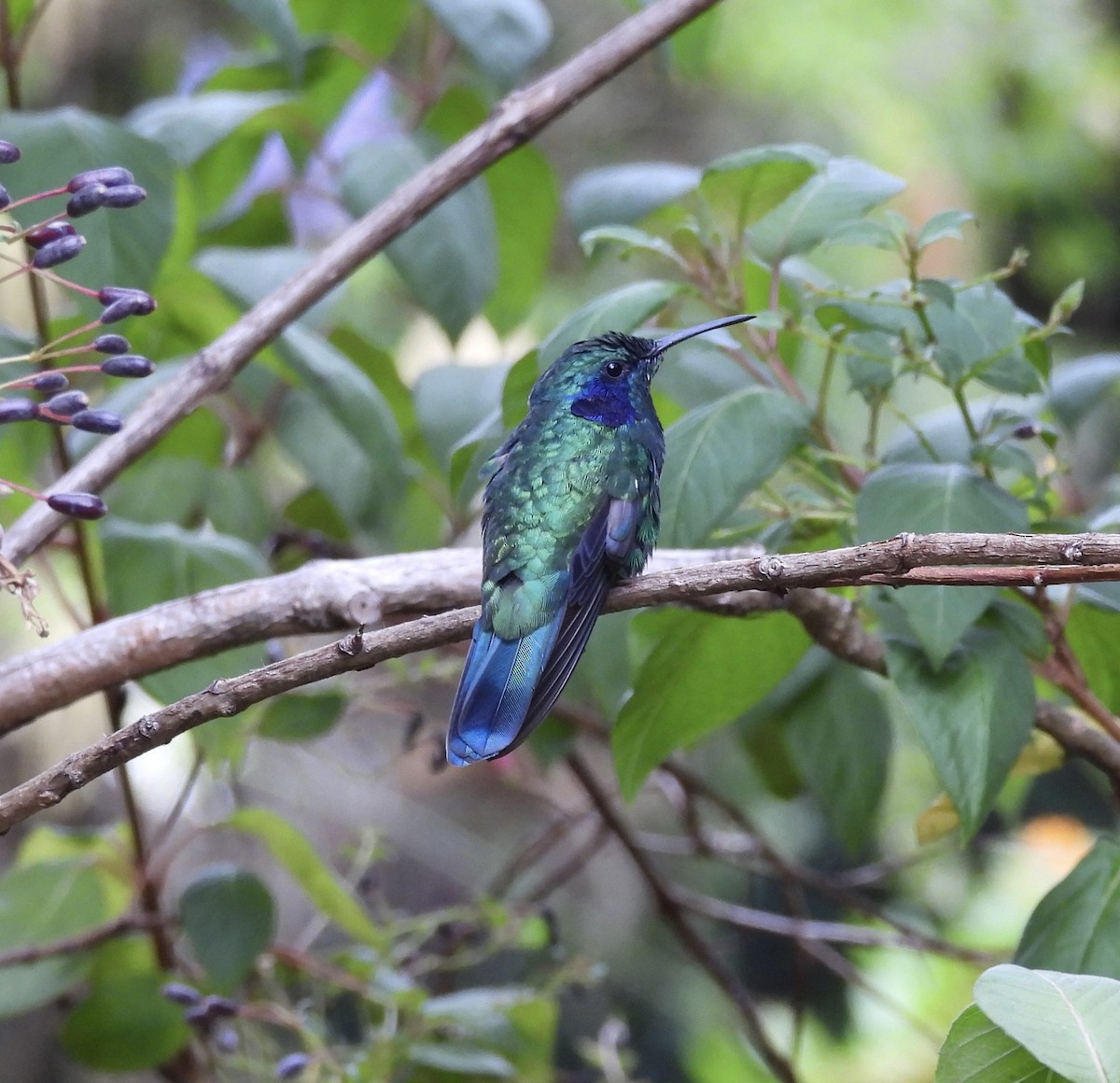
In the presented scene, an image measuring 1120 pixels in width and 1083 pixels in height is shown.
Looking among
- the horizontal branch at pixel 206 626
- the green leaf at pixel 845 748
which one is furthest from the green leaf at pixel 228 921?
the green leaf at pixel 845 748

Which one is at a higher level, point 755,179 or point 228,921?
point 755,179

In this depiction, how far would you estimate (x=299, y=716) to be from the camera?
1.78m

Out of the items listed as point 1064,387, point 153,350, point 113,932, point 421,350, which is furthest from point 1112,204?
point 113,932

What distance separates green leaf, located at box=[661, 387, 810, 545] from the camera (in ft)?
4.08

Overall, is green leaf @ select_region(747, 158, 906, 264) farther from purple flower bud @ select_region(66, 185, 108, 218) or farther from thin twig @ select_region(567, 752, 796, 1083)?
thin twig @ select_region(567, 752, 796, 1083)

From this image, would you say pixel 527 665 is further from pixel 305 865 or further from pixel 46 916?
pixel 46 916

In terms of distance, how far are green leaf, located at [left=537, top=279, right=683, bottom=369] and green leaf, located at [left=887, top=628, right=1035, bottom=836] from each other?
45cm

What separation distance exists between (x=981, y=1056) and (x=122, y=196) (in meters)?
0.97

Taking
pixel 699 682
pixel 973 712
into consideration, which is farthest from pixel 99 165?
pixel 973 712

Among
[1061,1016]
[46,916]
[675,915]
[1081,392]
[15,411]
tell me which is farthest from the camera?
[675,915]

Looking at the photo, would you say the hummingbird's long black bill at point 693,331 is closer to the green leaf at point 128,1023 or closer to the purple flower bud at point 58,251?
the purple flower bud at point 58,251

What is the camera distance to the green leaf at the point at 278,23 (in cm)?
156

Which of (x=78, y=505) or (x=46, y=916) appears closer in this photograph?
(x=78, y=505)

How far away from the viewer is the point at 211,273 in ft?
5.35
